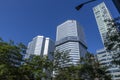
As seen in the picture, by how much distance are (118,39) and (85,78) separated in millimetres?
19608

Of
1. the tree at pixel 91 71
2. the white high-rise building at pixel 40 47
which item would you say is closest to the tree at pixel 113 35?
the tree at pixel 91 71

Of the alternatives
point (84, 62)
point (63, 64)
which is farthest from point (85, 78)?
point (63, 64)

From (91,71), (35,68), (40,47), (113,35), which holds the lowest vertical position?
(35,68)

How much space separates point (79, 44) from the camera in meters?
184

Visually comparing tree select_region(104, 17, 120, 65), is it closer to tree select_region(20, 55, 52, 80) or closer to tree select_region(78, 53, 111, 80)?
tree select_region(20, 55, 52, 80)

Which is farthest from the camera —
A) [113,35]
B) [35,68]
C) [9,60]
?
[35,68]

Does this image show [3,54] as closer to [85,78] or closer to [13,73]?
[13,73]

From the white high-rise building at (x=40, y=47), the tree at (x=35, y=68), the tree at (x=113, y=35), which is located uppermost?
the white high-rise building at (x=40, y=47)

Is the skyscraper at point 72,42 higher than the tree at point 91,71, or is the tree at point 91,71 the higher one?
the skyscraper at point 72,42

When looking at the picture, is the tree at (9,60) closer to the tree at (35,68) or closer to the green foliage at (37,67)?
the green foliage at (37,67)

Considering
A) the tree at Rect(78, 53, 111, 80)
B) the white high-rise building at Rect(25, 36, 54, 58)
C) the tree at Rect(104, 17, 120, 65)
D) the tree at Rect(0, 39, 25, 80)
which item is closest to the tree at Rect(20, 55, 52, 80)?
the tree at Rect(0, 39, 25, 80)

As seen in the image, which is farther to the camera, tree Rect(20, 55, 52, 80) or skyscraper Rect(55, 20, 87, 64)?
skyscraper Rect(55, 20, 87, 64)

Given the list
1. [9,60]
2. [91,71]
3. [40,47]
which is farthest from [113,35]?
[40,47]

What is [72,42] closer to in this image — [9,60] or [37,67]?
[37,67]
